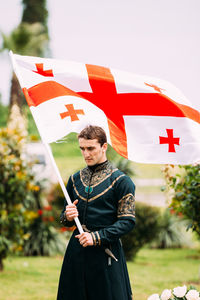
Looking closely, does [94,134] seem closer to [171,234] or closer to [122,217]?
[122,217]

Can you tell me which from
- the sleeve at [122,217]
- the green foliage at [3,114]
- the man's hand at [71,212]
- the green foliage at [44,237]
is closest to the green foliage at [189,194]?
the sleeve at [122,217]

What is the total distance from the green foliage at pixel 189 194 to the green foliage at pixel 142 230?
3.28 m

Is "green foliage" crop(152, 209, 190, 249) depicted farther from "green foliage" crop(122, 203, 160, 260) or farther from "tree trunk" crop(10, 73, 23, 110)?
"tree trunk" crop(10, 73, 23, 110)

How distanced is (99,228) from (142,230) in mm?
6032

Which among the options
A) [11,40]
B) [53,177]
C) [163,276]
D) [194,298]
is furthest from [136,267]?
[11,40]

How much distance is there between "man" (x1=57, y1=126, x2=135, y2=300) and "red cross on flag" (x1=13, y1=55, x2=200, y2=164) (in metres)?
0.40

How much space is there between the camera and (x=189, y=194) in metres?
5.33

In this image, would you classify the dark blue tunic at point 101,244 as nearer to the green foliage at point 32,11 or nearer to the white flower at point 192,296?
the white flower at point 192,296

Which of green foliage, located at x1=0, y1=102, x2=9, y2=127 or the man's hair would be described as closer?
the man's hair

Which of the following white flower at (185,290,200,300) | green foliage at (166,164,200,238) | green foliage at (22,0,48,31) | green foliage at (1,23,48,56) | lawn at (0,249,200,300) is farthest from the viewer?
green foliage at (22,0,48,31)

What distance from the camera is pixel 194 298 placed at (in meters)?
3.44

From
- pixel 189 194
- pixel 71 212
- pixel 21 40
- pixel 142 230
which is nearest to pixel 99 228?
pixel 71 212

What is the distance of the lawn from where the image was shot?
642cm

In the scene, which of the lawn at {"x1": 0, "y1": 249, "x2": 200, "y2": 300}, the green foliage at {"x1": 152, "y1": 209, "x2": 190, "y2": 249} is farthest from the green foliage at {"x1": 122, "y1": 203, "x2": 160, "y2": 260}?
the green foliage at {"x1": 152, "y1": 209, "x2": 190, "y2": 249}
